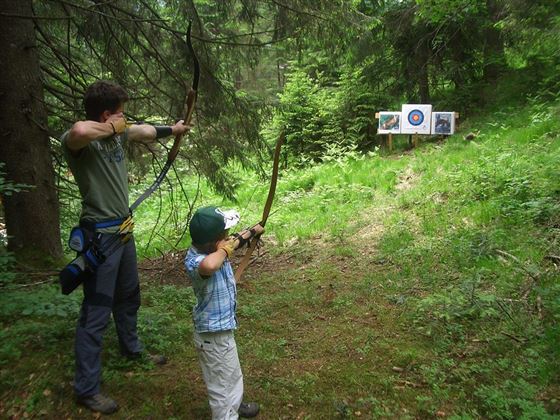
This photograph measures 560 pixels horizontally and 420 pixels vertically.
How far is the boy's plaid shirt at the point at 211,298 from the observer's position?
2672 mm

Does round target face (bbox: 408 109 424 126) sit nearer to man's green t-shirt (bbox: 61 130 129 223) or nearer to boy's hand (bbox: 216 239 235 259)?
man's green t-shirt (bbox: 61 130 129 223)

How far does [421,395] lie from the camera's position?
10.5 feet

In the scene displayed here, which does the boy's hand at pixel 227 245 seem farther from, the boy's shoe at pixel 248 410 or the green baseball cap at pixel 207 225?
the boy's shoe at pixel 248 410

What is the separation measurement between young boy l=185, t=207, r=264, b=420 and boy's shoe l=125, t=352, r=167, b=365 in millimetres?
909

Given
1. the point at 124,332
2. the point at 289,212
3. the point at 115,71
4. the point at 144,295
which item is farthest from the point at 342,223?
the point at 124,332

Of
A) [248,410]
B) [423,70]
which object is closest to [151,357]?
[248,410]

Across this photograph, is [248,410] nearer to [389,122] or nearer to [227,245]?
[227,245]

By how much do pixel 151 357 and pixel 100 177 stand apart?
1.55 metres

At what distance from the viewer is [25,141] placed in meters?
4.18

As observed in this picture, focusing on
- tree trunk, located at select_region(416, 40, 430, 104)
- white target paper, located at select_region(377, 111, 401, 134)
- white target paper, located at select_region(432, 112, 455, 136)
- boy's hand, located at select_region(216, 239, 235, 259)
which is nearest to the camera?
boy's hand, located at select_region(216, 239, 235, 259)

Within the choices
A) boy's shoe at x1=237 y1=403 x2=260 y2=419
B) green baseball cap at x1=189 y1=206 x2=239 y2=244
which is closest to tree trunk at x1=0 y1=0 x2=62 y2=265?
green baseball cap at x1=189 y1=206 x2=239 y2=244

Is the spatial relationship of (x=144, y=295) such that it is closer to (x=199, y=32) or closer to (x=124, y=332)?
(x=124, y=332)

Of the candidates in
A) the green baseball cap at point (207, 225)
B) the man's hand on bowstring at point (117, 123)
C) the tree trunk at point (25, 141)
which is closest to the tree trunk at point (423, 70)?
the tree trunk at point (25, 141)

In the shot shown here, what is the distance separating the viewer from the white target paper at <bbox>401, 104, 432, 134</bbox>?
11.4 m
